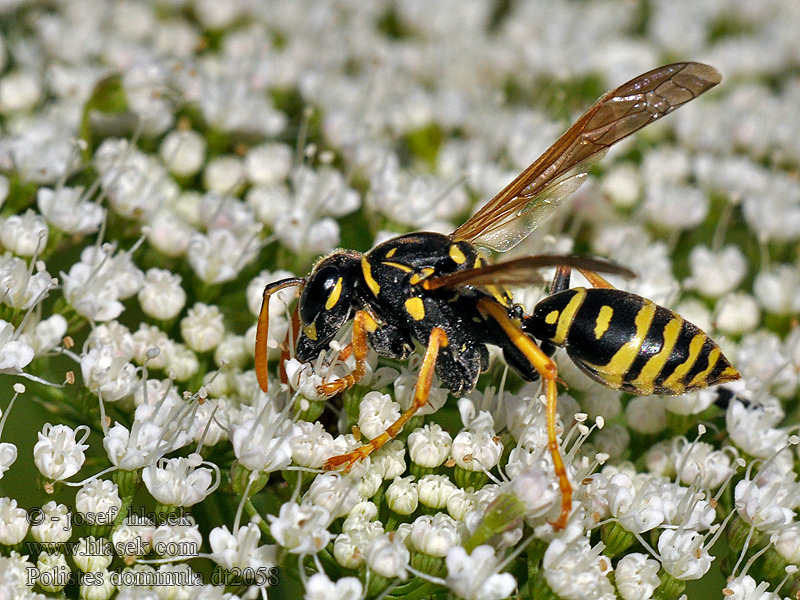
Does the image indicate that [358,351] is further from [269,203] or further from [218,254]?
[269,203]

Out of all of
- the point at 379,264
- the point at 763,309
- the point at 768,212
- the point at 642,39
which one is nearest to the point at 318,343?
the point at 379,264

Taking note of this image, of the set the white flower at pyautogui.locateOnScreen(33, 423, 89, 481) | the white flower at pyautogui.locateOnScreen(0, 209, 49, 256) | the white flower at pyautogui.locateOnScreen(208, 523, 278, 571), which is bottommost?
the white flower at pyautogui.locateOnScreen(208, 523, 278, 571)

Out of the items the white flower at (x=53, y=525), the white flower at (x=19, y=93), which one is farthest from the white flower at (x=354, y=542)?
the white flower at (x=19, y=93)

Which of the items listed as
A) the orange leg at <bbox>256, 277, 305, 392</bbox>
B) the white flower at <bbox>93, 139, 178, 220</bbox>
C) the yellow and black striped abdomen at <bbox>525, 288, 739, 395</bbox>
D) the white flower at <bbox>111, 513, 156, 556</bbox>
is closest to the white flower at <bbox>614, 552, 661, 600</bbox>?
the yellow and black striped abdomen at <bbox>525, 288, 739, 395</bbox>

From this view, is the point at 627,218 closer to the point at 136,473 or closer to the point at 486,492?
the point at 486,492

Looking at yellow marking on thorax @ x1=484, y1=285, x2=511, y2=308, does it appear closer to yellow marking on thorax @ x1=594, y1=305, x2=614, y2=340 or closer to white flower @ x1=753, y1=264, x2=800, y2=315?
yellow marking on thorax @ x1=594, y1=305, x2=614, y2=340
